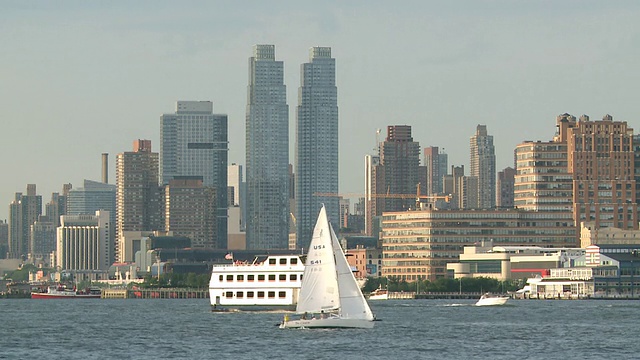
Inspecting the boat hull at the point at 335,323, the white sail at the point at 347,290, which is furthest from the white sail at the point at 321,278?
the boat hull at the point at 335,323

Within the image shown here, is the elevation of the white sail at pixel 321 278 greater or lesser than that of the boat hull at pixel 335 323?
greater

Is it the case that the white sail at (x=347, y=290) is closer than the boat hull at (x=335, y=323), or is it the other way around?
the white sail at (x=347, y=290)

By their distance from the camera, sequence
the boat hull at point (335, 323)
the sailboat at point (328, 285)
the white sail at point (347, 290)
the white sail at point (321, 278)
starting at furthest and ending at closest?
the boat hull at point (335, 323) → the white sail at point (347, 290) → the sailboat at point (328, 285) → the white sail at point (321, 278)

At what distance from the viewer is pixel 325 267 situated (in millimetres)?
178500

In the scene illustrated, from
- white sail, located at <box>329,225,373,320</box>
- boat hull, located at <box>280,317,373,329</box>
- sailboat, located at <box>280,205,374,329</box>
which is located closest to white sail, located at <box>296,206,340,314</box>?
sailboat, located at <box>280,205,374,329</box>

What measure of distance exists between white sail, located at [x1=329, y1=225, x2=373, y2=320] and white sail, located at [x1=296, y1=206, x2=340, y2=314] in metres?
0.80

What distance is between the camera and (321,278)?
178375 millimetres

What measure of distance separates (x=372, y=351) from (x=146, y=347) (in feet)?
81.0

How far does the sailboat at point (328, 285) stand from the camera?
178m

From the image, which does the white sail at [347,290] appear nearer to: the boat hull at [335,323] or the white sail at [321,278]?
the boat hull at [335,323]

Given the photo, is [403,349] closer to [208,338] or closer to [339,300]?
[339,300]

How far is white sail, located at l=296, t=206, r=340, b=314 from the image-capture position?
17788 centimetres

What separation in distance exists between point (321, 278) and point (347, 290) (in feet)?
9.69

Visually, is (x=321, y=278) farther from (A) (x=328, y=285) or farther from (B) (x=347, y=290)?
(B) (x=347, y=290)
